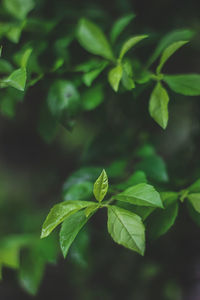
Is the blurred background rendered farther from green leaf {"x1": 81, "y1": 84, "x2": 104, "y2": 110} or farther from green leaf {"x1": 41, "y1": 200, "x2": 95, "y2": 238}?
green leaf {"x1": 41, "y1": 200, "x2": 95, "y2": 238}

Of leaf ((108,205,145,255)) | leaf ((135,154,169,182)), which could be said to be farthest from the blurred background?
leaf ((108,205,145,255))

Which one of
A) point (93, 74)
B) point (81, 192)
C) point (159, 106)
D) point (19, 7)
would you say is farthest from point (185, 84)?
point (19, 7)

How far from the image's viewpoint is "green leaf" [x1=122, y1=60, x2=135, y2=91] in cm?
68

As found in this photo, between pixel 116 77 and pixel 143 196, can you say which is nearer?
pixel 143 196

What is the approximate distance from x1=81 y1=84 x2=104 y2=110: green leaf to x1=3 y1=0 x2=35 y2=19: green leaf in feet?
0.87

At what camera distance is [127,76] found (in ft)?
2.27

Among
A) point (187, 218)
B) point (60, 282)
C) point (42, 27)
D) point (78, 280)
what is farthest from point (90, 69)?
point (60, 282)

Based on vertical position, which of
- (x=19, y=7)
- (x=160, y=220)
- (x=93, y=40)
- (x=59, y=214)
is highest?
(x=19, y=7)

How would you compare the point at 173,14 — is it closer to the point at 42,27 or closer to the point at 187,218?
the point at 42,27

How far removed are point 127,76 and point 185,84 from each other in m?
0.12

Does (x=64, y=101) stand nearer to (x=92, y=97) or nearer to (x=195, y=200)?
(x=92, y=97)

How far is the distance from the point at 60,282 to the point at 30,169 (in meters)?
0.62

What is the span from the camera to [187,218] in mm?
1214

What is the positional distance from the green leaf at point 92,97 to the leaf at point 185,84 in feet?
0.57
